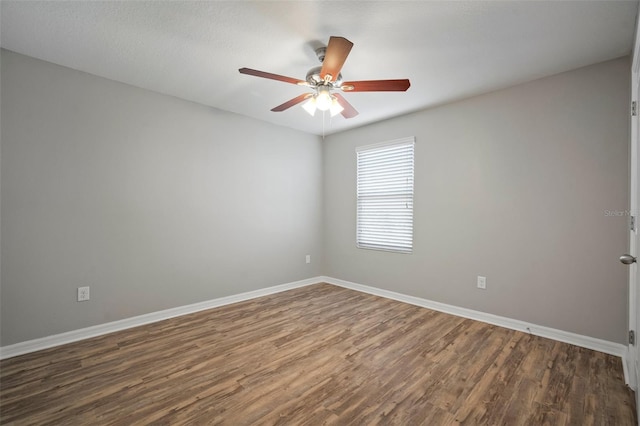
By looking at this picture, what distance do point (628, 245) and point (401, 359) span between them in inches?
79.3

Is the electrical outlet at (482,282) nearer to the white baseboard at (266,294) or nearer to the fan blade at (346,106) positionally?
the white baseboard at (266,294)

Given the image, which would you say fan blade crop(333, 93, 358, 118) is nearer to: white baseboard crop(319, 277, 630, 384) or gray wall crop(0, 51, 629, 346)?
gray wall crop(0, 51, 629, 346)

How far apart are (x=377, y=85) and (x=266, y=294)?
3069mm

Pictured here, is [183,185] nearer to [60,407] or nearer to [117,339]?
[117,339]

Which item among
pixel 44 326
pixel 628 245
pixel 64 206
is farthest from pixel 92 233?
pixel 628 245

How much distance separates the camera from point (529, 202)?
2766mm

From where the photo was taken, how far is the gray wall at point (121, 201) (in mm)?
2352

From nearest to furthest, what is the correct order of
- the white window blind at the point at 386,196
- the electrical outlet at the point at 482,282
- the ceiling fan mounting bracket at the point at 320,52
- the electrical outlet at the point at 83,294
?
1. the ceiling fan mounting bracket at the point at 320,52
2. the electrical outlet at the point at 83,294
3. the electrical outlet at the point at 482,282
4. the white window blind at the point at 386,196

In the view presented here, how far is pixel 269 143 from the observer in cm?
409

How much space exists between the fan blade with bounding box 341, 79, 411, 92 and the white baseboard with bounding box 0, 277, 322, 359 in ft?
9.46


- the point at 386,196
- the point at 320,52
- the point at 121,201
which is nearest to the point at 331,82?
the point at 320,52

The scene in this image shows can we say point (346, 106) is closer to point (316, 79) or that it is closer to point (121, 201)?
point (316, 79)

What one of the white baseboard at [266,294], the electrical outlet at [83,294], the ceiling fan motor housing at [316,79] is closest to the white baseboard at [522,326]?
the white baseboard at [266,294]

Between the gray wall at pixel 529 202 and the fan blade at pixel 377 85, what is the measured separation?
1.55 meters
